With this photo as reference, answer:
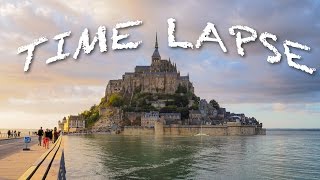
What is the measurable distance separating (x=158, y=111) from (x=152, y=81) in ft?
60.4

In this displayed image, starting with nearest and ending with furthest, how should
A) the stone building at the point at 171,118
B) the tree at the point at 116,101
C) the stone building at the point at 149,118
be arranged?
the stone building at the point at 171,118 → the stone building at the point at 149,118 → the tree at the point at 116,101

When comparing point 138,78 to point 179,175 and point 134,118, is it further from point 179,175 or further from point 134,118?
point 179,175

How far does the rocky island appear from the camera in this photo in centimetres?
15362

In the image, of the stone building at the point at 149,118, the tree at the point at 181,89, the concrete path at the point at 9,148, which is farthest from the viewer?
the tree at the point at 181,89

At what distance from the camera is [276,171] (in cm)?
3694

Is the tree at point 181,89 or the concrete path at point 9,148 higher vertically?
the tree at point 181,89

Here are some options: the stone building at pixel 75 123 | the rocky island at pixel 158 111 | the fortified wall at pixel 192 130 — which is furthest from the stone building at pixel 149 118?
the stone building at pixel 75 123

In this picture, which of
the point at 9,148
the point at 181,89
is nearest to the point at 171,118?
the point at 181,89

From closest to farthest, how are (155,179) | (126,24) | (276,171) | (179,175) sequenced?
(126,24) < (155,179) < (179,175) < (276,171)

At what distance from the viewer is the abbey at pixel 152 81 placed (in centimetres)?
17438

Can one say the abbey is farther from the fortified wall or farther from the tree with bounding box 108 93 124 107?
the fortified wall

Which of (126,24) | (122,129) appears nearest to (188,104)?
(122,129)

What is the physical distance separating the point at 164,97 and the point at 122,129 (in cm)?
2186

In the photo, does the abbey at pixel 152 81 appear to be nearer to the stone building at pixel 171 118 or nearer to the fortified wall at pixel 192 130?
the stone building at pixel 171 118
